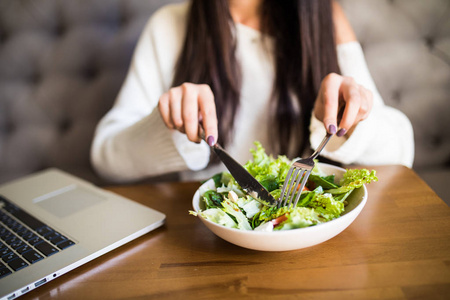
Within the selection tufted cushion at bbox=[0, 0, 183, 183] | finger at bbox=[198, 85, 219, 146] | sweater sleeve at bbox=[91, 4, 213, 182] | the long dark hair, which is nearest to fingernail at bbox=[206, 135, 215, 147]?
finger at bbox=[198, 85, 219, 146]

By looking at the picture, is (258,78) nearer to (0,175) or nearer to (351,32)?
(351,32)

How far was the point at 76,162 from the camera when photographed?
141 cm

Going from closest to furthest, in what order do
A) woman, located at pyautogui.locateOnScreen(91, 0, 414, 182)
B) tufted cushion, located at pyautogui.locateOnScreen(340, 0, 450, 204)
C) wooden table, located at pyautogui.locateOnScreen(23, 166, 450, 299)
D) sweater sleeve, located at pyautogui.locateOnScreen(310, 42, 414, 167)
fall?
wooden table, located at pyautogui.locateOnScreen(23, 166, 450, 299), sweater sleeve, located at pyautogui.locateOnScreen(310, 42, 414, 167), woman, located at pyautogui.locateOnScreen(91, 0, 414, 182), tufted cushion, located at pyautogui.locateOnScreen(340, 0, 450, 204)

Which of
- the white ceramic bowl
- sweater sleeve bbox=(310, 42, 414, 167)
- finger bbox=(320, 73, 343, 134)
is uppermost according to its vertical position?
finger bbox=(320, 73, 343, 134)

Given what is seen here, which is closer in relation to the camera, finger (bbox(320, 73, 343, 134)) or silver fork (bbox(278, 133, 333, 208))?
silver fork (bbox(278, 133, 333, 208))

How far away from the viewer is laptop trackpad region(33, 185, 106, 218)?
668mm

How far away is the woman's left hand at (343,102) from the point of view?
2.00ft

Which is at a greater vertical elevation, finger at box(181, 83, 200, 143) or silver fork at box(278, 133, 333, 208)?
finger at box(181, 83, 200, 143)

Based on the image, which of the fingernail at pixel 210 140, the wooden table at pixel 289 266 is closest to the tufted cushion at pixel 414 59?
the wooden table at pixel 289 266

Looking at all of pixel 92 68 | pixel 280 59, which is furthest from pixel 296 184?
pixel 92 68

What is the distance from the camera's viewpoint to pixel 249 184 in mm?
519

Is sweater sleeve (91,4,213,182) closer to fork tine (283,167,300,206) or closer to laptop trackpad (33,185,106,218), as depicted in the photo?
laptop trackpad (33,185,106,218)

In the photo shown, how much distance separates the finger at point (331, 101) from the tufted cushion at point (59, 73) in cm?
86

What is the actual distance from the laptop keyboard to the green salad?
0.77 ft
